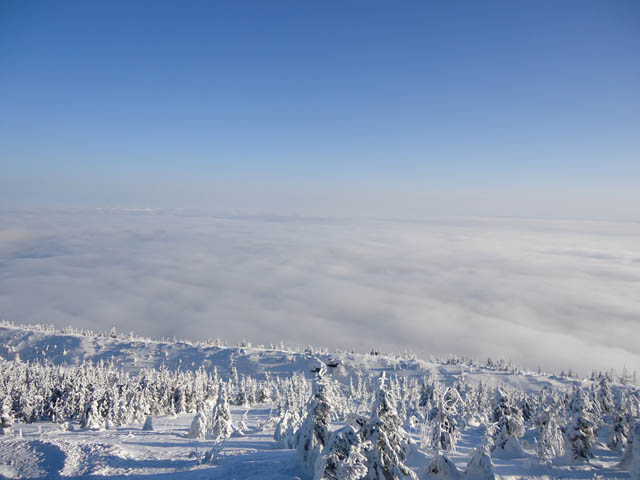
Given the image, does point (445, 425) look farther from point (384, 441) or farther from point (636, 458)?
point (384, 441)

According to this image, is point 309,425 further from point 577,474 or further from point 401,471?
point 577,474

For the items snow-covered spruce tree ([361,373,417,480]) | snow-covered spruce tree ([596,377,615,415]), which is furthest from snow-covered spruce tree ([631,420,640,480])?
snow-covered spruce tree ([596,377,615,415])

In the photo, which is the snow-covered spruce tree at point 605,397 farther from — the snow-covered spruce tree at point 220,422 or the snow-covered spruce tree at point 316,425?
the snow-covered spruce tree at point 220,422

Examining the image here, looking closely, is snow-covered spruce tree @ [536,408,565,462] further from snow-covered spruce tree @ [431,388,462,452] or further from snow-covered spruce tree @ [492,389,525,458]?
snow-covered spruce tree @ [431,388,462,452]

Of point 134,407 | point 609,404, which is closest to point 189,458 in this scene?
point 134,407

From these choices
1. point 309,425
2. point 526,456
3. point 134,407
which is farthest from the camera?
point 134,407
